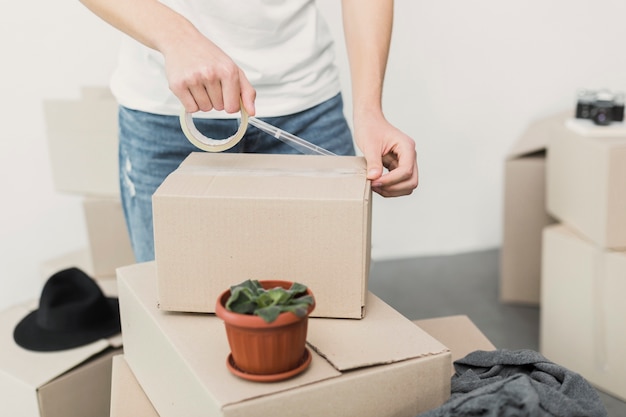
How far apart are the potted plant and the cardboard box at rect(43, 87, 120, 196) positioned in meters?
1.10

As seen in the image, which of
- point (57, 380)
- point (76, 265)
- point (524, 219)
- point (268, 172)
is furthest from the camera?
point (524, 219)

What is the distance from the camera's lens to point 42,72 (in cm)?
214

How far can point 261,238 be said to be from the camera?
2.78 ft

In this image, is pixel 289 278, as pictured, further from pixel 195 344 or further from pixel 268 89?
pixel 268 89

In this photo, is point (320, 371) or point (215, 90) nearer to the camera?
point (320, 371)

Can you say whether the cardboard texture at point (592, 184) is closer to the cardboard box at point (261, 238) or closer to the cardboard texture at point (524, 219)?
the cardboard texture at point (524, 219)

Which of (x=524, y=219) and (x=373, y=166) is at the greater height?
(x=373, y=166)

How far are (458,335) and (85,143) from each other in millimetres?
1000

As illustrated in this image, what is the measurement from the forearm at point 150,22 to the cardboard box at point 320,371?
11.9 inches

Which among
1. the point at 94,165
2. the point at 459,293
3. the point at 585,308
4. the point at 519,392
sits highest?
the point at 94,165

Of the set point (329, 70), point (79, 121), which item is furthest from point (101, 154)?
point (329, 70)

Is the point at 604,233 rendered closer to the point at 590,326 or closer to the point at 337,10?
the point at 590,326

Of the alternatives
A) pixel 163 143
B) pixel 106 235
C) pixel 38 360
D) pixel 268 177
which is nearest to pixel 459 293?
pixel 106 235

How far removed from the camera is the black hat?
1.45 meters
